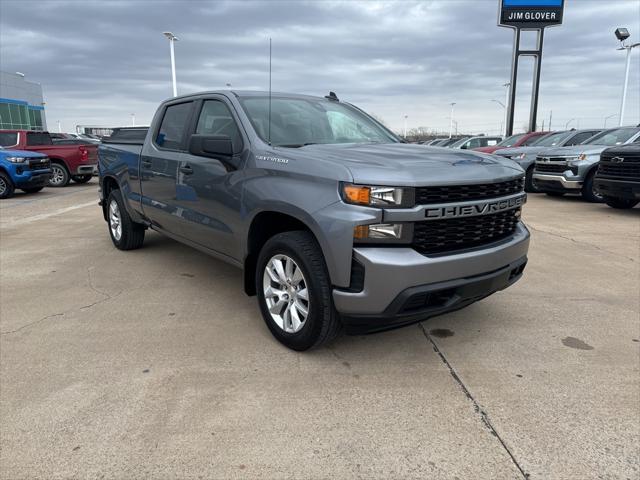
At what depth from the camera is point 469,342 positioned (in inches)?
137

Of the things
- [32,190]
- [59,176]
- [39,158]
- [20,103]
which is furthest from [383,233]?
[20,103]

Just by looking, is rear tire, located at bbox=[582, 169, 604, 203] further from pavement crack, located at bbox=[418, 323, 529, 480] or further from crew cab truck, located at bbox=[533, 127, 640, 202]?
pavement crack, located at bbox=[418, 323, 529, 480]

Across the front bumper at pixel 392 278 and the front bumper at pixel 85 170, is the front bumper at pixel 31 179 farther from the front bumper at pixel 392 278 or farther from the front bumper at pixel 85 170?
the front bumper at pixel 392 278

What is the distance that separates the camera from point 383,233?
2.70 meters

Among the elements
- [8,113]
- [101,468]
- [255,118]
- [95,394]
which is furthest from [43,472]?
[8,113]

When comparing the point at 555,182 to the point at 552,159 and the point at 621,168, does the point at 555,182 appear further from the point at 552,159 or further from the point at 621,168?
the point at 621,168

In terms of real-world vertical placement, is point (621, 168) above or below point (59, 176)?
above

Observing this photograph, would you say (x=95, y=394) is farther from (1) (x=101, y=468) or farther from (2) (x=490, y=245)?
(2) (x=490, y=245)

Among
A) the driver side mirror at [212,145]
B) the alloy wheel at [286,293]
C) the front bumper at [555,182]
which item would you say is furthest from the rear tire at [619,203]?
the driver side mirror at [212,145]

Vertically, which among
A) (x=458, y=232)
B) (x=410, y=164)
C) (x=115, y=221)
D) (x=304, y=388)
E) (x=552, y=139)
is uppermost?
(x=552, y=139)

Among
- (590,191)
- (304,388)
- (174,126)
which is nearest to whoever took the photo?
(304,388)

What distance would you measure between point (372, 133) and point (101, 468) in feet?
10.8

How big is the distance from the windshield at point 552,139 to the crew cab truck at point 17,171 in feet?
45.7

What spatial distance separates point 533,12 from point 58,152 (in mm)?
20191
